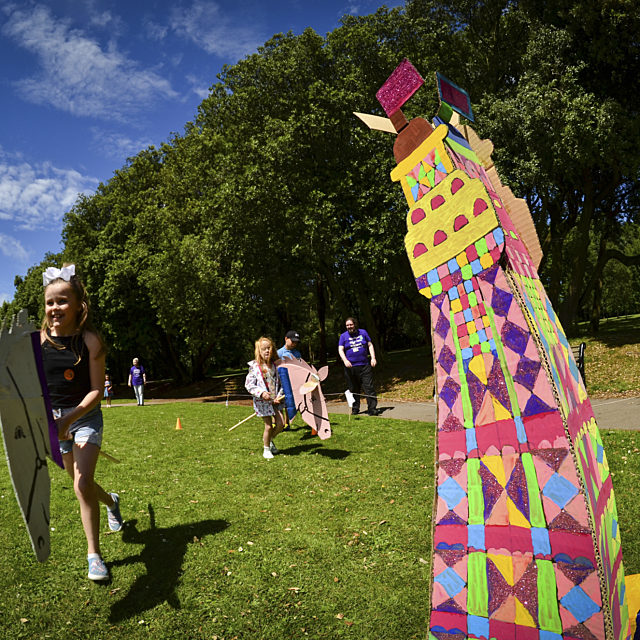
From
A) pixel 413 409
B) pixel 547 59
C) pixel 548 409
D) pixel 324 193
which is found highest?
pixel 547 59

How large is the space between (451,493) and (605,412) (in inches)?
365

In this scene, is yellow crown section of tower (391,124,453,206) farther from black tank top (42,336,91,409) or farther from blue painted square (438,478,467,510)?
black tank top (42,336,91,409)

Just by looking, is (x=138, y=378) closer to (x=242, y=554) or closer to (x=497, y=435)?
(x=242, y=554)

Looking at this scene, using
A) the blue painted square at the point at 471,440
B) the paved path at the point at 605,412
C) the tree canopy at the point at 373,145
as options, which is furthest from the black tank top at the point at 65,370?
the tree canopy at the point at 373,145

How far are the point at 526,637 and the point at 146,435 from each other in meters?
10.5

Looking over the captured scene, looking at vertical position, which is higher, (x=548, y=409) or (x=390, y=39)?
(x=390, y=39)

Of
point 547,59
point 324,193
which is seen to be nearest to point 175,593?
point 324,193

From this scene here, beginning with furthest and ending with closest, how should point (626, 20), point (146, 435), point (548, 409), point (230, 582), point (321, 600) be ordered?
point (626, 20), point (146, 435), point (230, 582), point (321, 600), point (548, 409)

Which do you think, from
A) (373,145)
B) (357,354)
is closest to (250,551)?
(357,354)

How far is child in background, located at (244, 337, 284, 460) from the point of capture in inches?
311

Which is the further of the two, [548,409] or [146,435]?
[146,435]

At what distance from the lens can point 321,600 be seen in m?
3.67

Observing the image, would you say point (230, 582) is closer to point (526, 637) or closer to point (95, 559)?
point (95, 559)

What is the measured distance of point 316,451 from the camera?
8289 mm
